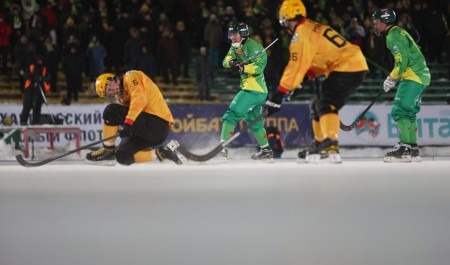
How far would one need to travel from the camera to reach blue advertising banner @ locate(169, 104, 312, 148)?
1187cm

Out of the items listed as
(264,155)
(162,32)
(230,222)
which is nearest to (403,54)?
(264,155)

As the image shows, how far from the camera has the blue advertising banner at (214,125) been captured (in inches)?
467

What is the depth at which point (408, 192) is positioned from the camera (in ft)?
11.8

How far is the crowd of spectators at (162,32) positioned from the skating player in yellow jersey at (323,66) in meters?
5.93

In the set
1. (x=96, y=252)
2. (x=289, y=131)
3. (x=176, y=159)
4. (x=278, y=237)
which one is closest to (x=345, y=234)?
(x=278, y=237)

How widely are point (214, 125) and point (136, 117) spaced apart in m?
5.89

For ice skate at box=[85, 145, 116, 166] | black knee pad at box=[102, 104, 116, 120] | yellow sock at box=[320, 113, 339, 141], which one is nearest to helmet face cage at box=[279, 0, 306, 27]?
yellow sock at box=[320, 113, 339, 141]

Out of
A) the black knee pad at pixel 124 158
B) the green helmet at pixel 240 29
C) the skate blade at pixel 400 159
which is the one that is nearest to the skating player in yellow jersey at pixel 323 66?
the skate blade at pixel 400 159

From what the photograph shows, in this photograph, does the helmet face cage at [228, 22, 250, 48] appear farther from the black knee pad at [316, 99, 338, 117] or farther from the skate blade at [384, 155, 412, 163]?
the skate blade at [384, 155, 412, 163]

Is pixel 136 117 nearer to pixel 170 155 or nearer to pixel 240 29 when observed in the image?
pixel 170 155

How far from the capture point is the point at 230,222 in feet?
9.19

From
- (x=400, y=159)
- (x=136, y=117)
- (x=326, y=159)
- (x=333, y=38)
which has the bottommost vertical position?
(x=400, y=159)

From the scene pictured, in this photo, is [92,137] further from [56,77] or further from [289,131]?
[289,131]

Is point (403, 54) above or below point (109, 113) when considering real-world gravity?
above
